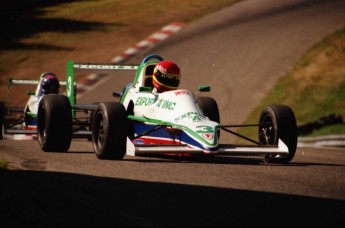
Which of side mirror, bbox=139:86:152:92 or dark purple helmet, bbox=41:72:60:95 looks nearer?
side mirror, bbox=139:86:152:92

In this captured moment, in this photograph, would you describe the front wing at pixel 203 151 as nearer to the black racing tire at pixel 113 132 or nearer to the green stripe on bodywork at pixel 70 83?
the black racing tire at pixel 113 132

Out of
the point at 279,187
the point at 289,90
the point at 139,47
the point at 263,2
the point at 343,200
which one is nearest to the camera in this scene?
the point at 343,200

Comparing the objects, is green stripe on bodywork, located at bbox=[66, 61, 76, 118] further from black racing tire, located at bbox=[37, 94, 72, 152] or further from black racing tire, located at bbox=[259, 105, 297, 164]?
black racing tire, located at bbox=[259, 105, 297, 164]

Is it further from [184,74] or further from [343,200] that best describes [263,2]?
[343,200]

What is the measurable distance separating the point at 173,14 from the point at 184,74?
9.93m

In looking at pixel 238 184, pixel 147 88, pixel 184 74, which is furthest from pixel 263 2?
pixel 238 184

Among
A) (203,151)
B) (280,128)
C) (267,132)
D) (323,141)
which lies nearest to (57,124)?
(203,151)

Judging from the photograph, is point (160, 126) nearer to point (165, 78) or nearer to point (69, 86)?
point (165, 78)

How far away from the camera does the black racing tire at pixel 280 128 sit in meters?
11.6

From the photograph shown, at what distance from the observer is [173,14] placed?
36906mm

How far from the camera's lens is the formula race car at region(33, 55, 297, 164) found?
36.5 ft

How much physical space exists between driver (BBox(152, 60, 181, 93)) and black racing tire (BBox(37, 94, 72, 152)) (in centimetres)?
139

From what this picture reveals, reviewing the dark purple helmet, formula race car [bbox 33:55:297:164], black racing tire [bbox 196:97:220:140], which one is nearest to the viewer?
formula race car [bbox 33:55:297:164]

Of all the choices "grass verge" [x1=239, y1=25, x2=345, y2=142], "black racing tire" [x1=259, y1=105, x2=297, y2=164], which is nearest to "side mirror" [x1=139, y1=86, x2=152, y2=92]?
"black racing tire" [x1=259, y1=105, x2=297, y2=164]
